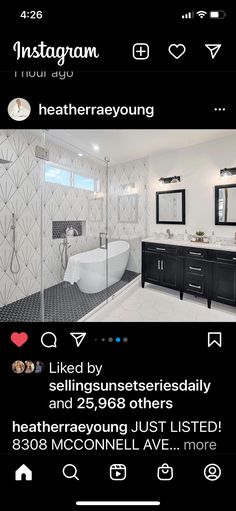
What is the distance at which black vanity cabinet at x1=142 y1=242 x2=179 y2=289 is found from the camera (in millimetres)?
2859

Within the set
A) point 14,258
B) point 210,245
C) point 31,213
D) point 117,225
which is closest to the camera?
point 31,213

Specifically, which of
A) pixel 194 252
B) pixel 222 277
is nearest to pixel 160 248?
pixel 194 252

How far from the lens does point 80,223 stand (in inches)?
78.3

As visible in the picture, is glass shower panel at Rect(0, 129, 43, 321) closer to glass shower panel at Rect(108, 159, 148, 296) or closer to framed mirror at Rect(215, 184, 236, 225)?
glass shower panel at Rect(108, 159, 148, 296)

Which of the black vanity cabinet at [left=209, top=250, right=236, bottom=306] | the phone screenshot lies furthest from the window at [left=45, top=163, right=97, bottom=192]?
the black vanity cabinet at [left=209, top=250, right=236, bottom=306]

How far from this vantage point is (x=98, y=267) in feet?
7.97
